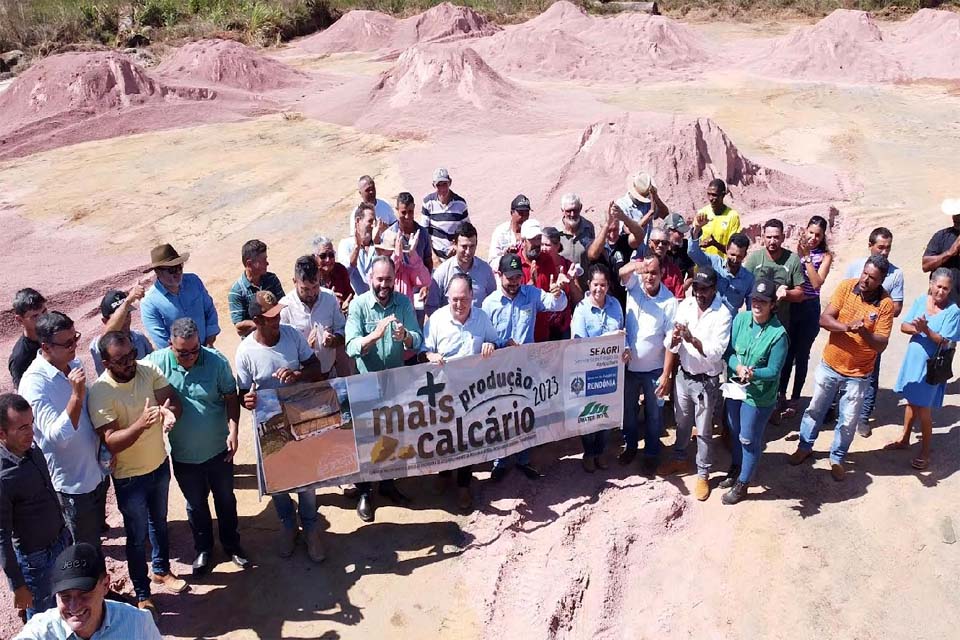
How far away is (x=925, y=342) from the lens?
20.3ft

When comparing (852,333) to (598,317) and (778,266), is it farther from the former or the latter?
(598,317)

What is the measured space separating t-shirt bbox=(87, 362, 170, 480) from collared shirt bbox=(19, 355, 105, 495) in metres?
0.10

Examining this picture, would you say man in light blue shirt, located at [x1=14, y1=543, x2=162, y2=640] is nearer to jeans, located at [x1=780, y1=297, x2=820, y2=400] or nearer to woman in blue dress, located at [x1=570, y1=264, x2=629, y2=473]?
woman in blue dress, located at [x1=570, y1=264, x2=629, y2=473]

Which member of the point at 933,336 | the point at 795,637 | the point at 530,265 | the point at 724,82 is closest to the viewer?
the point at 795,637

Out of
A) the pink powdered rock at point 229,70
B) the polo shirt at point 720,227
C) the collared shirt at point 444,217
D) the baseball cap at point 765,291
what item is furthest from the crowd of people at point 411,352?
the pink powdered rock at point 229,70

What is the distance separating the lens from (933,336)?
5.98m

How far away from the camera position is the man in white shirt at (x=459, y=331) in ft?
18.5

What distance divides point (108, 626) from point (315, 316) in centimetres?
296

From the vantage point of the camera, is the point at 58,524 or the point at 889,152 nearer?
the point at 58,524

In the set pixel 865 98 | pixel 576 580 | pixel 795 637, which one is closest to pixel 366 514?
pixel 576 580

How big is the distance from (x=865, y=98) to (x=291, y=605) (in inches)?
890

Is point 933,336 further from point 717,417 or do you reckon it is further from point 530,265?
point 530,265

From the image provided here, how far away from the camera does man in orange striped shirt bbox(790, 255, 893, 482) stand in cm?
580

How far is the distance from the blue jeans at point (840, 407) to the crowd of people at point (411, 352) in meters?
0.02
